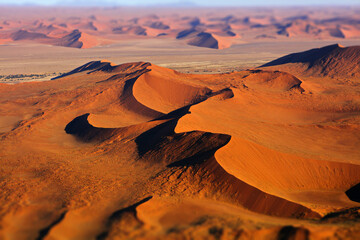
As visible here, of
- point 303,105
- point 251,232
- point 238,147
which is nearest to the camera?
point 251,232

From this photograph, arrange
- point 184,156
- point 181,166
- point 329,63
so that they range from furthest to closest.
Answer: point 329,63, point 184,156, point 181,166

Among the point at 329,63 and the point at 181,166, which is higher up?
the point at 181,166

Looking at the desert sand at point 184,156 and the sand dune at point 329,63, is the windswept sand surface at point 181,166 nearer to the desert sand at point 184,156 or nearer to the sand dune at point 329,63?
the desert sand at point 184,156

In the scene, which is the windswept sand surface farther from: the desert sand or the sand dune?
the sand dune

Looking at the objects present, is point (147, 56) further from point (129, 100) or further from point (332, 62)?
point (129, 100)

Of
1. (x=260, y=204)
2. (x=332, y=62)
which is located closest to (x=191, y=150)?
(x=260, y=204)

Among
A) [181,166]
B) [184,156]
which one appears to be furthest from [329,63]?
[181,166]

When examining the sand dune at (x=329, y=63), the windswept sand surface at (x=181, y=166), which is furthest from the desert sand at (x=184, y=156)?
the sand dune at (x=329, y=63)

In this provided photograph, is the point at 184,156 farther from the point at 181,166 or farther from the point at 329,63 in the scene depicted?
the point at 329,63
